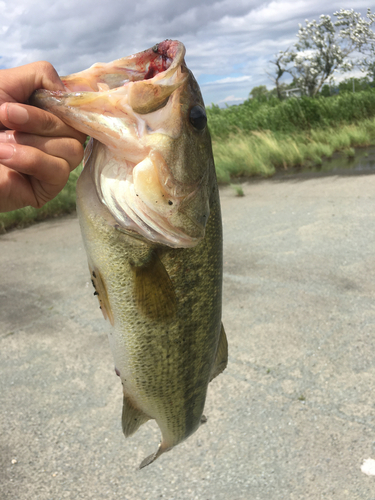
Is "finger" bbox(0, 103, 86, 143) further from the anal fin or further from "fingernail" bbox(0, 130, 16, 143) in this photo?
the anal fin

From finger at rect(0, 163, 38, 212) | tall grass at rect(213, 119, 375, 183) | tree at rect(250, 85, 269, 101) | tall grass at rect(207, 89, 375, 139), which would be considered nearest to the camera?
finger at rect(0, 163, 38, 212)

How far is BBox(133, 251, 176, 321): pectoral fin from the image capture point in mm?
1381

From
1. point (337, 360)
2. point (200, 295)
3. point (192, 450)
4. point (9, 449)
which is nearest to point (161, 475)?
point (192, 450)

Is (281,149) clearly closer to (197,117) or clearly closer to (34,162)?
(197,117)

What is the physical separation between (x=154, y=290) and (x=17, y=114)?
0.63m

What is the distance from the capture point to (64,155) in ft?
4.41

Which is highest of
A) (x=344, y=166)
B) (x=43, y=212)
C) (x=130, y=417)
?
(x=130, y=417)

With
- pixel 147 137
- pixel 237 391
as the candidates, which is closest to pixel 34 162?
pixel 147 137

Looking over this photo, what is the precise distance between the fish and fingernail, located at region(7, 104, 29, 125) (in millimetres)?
82

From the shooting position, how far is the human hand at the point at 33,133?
121cm

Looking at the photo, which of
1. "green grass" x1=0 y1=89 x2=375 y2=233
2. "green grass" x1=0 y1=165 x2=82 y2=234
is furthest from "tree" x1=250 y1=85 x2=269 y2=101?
"green grass" x1=0 y1=165 x2=82 y2=234

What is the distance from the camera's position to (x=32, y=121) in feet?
3.97

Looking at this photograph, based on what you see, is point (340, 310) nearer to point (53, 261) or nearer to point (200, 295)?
point (200, 295)

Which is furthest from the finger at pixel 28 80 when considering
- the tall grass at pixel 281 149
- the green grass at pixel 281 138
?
the tall grass at pixel 281 149
